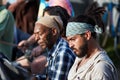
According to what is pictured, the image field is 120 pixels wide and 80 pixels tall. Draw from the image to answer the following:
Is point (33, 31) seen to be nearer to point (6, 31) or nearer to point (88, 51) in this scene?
point (6, 31)

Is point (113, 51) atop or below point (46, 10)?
below

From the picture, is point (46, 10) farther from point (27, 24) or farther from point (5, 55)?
point (27, 24)

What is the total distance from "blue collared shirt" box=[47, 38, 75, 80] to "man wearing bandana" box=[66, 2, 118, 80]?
0.74 feet

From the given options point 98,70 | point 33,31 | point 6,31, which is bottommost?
point 33,31

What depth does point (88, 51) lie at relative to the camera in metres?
5.13

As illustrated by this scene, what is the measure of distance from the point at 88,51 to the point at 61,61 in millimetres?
562

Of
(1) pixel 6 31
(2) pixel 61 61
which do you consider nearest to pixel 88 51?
(2) pixel 61 61

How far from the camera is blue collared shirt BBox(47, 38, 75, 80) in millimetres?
5629

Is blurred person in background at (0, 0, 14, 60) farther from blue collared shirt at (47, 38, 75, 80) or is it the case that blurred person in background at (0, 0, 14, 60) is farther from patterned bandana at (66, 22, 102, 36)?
patterned bandana at (66, 22, 102, 36)

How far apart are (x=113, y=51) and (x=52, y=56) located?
7.69 m

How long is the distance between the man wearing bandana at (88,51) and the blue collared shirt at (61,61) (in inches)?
8.9

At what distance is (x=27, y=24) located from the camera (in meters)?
9.39

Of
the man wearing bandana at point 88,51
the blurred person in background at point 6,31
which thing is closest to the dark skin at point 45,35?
the man wearing bandana at point 88,51

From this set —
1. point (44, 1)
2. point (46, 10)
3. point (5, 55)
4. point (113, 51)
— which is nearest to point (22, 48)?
point (5, 55)
